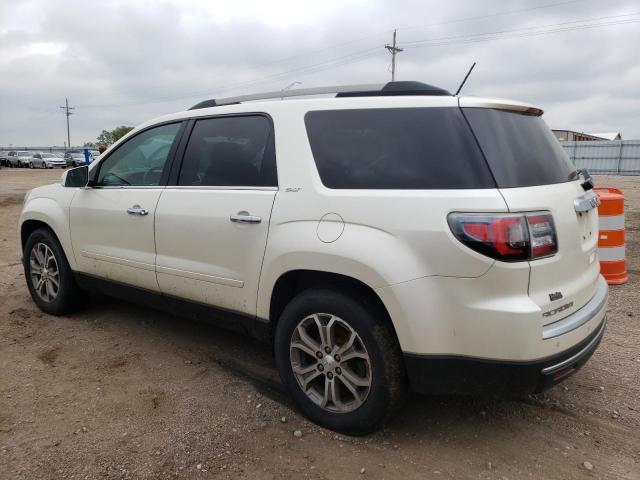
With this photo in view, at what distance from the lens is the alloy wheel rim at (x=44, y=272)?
4.68 metres

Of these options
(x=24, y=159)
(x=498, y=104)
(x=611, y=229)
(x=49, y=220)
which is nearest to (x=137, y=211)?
(x=49, y=220)

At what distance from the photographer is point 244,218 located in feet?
9.97

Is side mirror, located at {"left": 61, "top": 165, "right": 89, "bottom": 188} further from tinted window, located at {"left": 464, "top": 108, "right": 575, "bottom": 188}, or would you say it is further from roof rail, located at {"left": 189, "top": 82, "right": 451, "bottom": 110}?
tinted window, located at {"left": 464, "top": 108, "right": 575, "bottom": 188}

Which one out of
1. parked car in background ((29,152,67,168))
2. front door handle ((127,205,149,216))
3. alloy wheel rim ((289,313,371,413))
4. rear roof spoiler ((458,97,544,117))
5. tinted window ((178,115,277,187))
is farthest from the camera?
parked car in background ((29,152,67,168))

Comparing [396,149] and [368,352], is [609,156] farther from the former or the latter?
[368,352]

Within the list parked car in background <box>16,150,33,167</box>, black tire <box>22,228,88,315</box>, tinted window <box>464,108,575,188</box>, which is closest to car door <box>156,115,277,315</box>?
tinted window <box>464,108,575,188</box>

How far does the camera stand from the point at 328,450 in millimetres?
2701

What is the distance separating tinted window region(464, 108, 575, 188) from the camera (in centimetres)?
242

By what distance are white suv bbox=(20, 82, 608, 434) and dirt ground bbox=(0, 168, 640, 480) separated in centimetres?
29

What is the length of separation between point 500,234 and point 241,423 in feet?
5.87

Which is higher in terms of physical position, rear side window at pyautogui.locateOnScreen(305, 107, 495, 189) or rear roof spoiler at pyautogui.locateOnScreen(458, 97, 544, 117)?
rear roof spoiler at pyautogui.locateOnScreen(458, 97, 544, 117)

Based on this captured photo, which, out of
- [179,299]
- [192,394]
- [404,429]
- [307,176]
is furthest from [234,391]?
[307,176]

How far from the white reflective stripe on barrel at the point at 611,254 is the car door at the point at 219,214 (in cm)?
403

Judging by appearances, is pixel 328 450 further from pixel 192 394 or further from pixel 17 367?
pixel 17 367
